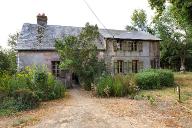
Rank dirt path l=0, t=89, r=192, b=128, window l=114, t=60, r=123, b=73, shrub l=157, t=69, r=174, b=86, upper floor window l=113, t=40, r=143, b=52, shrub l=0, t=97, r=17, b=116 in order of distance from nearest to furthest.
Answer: dirt path l=0, t=89, r=192, b=128 → shrub l=0, t=97, r=17, b=116 → shrub l=157, t=69, r=174, b=86 → upper floor window l=113, t=40, r=143, b=52 → window l=114, t=60, r=123, b=73

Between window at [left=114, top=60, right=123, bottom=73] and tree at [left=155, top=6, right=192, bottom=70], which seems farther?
tree at [left=155, top=6, right=192, bottom=70]

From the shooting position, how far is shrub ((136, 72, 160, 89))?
23312 mm

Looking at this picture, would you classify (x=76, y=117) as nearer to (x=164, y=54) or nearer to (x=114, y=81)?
(x=114, y=81)

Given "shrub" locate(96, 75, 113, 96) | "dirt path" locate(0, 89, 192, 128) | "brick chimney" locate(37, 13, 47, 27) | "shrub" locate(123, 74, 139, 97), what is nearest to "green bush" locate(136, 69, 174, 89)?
"shrub" locate(123, 74, 139, 97)

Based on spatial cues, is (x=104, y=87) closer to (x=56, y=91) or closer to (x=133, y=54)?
(x=56, y=91)

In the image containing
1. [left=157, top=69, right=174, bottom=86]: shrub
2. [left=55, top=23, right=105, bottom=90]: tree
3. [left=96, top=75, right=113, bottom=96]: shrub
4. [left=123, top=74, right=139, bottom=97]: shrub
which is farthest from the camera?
[left=157, top=69, right=174, bottom=86]: shrub

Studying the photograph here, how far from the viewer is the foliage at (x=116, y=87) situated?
20609 mm

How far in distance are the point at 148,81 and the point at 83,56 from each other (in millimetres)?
5779

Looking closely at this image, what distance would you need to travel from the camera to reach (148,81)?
76.7ft

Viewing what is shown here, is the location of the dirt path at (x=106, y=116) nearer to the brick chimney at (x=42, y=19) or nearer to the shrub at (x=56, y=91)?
the shrub at (x=56, y=91)

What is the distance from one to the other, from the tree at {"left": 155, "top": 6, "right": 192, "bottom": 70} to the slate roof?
1122cm

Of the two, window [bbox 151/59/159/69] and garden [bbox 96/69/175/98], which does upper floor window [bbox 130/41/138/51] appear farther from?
garden [bbox 96/69/175/98]

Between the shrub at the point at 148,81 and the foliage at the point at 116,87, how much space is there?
2.04 m

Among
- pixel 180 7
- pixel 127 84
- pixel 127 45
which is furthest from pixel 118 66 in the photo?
pixel 180 7
